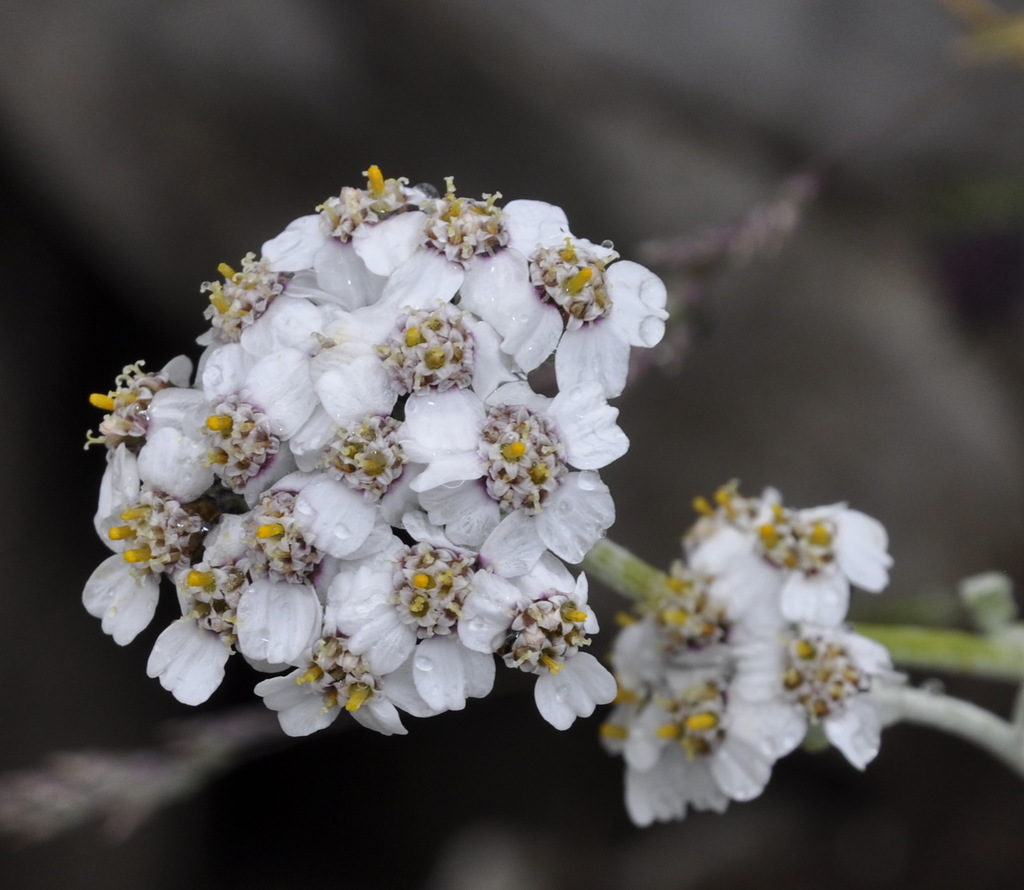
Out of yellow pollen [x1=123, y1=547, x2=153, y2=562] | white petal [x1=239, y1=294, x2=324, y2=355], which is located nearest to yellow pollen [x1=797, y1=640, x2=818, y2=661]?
white petal [x1=239, y1=294, x2=324, y2=355]

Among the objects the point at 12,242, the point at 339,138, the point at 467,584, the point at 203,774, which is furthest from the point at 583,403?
the point at 12,242

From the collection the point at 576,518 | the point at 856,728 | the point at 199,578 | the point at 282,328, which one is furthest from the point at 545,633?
the point at 856,728

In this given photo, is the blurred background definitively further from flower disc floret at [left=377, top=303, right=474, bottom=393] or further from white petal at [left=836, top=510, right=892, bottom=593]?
flower disc floret at [left=377, top=303, right=474, bottom=393]

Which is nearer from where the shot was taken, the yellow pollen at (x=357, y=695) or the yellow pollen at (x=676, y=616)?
the yellow pollen at (x=357, y=695)

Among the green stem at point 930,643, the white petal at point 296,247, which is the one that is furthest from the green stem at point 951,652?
the white petal at point 296,247

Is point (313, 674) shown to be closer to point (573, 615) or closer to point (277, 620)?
point (277, 620)

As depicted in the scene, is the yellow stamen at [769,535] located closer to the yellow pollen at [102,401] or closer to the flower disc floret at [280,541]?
the flower disc floret at [280,541]
